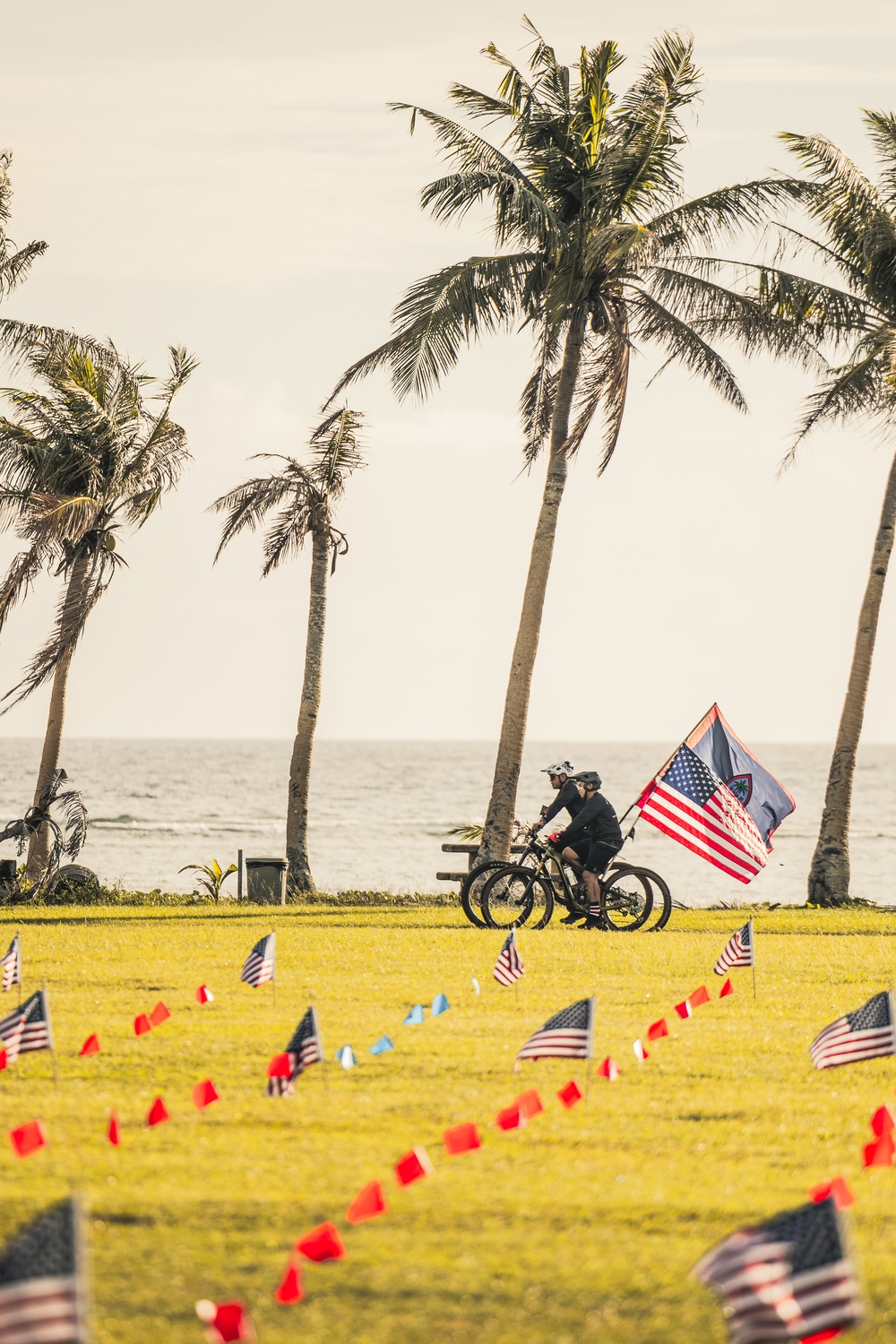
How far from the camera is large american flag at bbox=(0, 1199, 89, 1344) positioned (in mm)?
3662

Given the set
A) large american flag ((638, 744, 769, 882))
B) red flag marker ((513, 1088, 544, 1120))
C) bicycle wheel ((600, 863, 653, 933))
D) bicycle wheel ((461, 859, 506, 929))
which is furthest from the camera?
large american flag ((638, 744, 769, 882))

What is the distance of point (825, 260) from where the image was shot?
22297 millimetres

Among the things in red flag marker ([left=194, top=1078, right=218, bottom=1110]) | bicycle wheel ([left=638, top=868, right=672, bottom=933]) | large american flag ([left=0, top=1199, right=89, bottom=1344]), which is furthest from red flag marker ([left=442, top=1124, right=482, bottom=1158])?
bicycle wheel ([left=638, top=868, right=672, bottom=933])

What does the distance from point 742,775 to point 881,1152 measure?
11084 millimetres

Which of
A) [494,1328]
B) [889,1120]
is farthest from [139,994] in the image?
[494,1328]

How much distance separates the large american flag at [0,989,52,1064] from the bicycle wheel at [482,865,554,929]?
8.65 metres

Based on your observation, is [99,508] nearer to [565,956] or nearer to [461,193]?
[461,193]

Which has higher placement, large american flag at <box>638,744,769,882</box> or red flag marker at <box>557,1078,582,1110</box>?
large american flag at <box>638,744,769,882</box>

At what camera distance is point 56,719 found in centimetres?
2278

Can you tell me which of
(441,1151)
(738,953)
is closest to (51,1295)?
(441,1151)

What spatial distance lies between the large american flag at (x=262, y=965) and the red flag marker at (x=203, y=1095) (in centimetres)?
246

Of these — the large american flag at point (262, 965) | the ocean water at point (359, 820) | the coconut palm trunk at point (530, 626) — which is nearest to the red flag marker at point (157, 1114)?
the large american flag at point (262, 965)

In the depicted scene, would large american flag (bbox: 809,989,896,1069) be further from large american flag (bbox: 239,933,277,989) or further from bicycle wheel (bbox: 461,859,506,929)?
bicycle wheel (bbox: 461,859,506,929)

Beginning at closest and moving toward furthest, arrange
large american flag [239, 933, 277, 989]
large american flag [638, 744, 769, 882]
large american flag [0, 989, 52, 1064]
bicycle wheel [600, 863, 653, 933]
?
large american flag [0, 989, 52, 1064] < large american flag [239, 933, 277, 989] < bicycle wheel [600, 863, 653, 933] < large american flag [638, 744, 769, 882]
